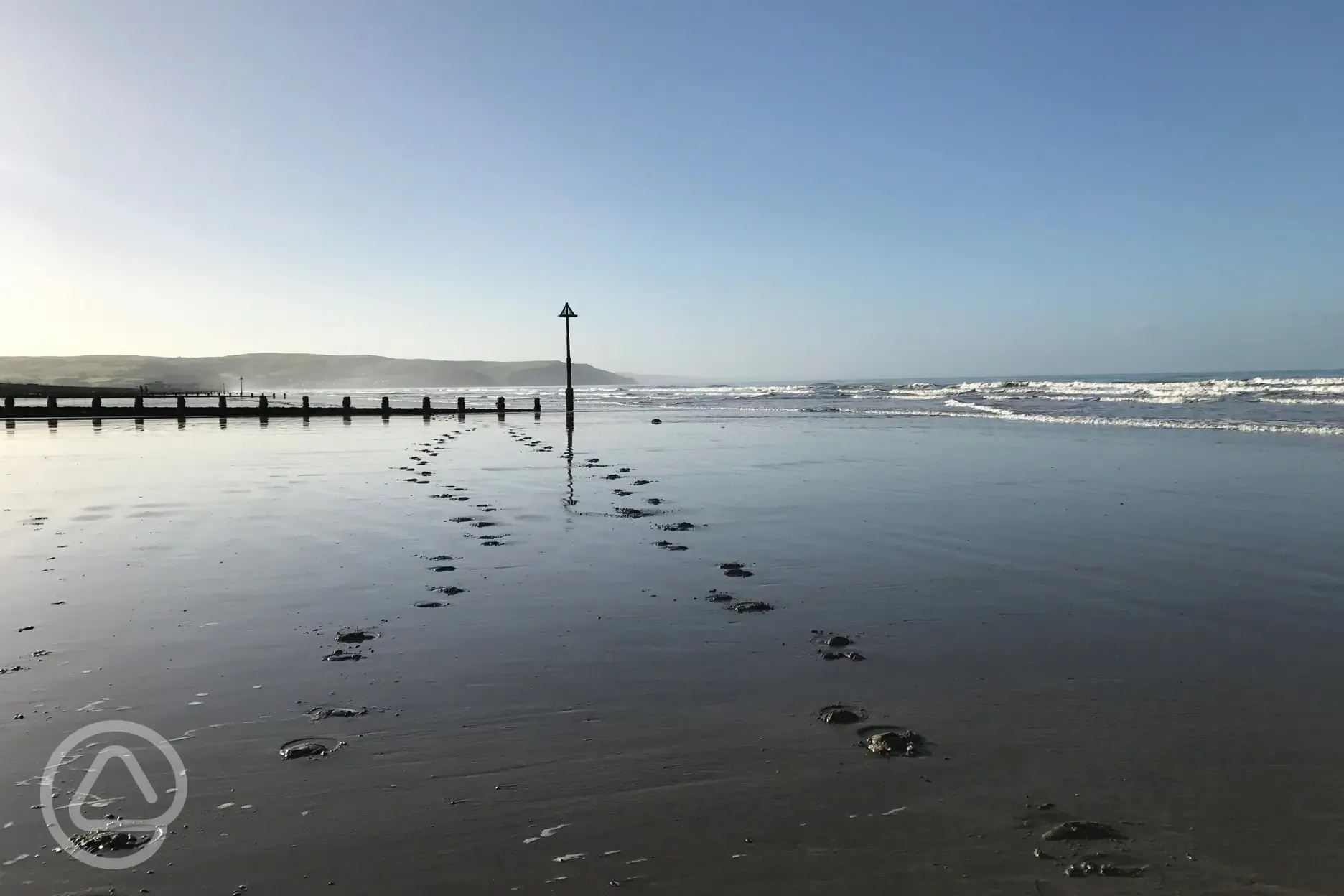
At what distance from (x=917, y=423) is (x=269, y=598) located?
80.6 ft

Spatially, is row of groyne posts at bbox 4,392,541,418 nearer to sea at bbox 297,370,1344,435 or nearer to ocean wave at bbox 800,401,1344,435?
sea at bbox 297,370,1344,435

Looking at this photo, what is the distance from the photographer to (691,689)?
422 centimetres

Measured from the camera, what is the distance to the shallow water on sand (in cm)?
278

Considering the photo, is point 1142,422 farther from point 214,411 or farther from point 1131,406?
point 214,411

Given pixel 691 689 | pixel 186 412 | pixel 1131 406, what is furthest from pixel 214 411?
pixel 1131 406

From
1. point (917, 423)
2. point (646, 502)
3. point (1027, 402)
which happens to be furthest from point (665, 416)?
point (646, 502)

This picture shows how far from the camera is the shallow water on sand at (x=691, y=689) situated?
9.11 ft

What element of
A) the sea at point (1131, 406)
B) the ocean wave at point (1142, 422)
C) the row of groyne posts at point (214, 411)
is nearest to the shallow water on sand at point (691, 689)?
the ocean wave at point (1142, 422)

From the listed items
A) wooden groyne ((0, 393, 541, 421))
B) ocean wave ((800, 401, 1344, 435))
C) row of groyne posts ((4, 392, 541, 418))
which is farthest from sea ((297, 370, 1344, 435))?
wooden groyne ((0, 393, 541, 421))

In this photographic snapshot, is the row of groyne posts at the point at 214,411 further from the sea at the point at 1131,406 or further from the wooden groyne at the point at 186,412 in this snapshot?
the sea at the point at 1131,406

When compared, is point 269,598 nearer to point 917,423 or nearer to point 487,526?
point 487,526

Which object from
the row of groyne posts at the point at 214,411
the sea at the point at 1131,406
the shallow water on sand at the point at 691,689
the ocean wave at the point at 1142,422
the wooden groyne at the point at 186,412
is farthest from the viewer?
the row of groyne posts at the point at 214,411

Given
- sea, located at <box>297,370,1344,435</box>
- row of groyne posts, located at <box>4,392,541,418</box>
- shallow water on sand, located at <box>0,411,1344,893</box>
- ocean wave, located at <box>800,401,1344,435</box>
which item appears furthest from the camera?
row of groyne posts, located at <box>4,392,541,418</box>

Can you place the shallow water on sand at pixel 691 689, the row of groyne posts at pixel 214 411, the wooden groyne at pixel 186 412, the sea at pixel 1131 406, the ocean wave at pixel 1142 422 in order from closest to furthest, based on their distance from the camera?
the shallow water on sand at pixel 691 689, the ocean wave at pixel 1142 422, the sea at pixel 1131 406, the wooden groyne at pixel 186 412, the row of groyne posts at pixel 214 411
